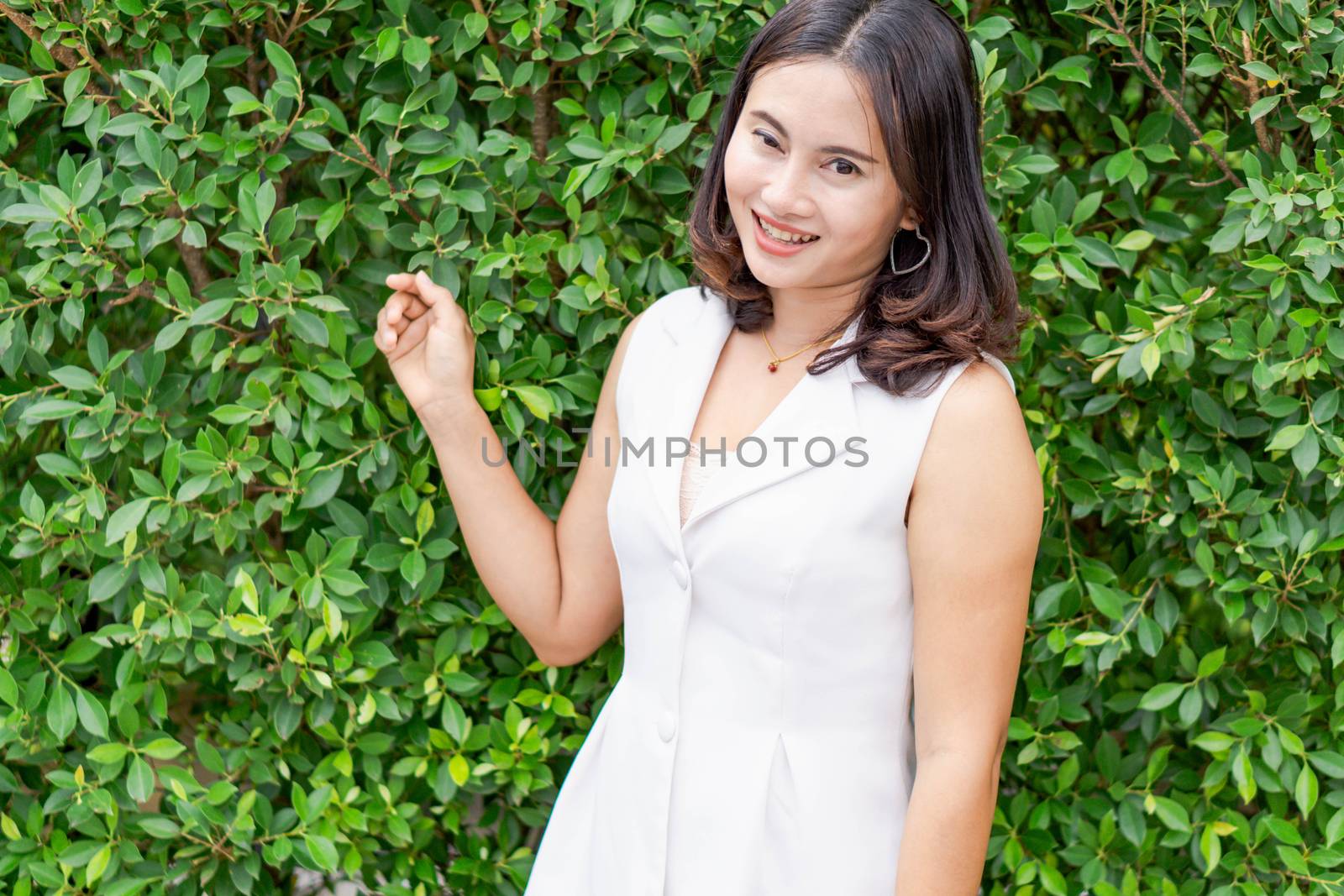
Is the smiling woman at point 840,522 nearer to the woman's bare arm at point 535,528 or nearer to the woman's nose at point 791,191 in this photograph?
the woman's nose at point 791,191

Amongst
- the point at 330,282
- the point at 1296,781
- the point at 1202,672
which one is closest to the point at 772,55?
the point at 330,282

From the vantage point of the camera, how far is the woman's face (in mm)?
1475

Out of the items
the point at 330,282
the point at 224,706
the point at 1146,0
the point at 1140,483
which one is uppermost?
the point at 1146,0

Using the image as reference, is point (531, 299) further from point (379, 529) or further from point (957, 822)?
point (957, 822)

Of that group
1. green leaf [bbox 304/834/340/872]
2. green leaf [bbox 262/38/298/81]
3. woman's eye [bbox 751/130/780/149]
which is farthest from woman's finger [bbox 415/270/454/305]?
green leaf [bbox 304/834/340/872]

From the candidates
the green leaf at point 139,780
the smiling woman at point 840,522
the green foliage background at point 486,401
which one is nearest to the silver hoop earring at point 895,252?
the smiling woman at point 840,522

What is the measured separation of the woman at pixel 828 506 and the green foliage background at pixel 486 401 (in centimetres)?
25

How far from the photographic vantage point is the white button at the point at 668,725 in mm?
1649

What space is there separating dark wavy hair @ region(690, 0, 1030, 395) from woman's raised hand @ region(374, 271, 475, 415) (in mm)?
505

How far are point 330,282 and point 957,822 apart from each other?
1302 mm

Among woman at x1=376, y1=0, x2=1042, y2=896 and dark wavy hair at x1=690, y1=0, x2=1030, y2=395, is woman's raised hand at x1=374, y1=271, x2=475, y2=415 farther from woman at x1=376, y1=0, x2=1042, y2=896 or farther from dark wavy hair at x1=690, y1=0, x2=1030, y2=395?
dark wavy hair at x1=690, y1=0, x2=1030, y2=395

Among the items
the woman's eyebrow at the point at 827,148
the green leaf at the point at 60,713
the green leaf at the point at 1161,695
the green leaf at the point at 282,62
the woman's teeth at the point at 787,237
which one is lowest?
the green leaf at the point at 60,713

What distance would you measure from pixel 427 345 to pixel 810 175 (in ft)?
2.21

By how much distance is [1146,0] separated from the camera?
5.97 feet
